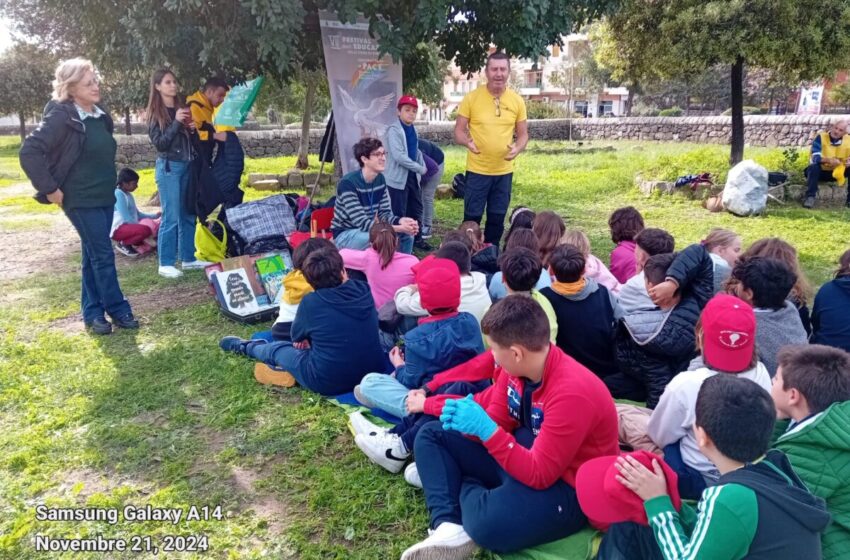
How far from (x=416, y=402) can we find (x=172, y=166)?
428 cm

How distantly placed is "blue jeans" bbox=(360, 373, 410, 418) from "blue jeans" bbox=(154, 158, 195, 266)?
141 inches

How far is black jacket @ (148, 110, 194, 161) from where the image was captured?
18.3ft

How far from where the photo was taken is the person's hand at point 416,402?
8.95ft

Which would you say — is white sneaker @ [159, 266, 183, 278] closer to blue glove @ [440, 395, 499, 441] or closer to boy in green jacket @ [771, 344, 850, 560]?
blue glove @ [440, 395, 499, 441]

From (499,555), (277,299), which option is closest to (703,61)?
(277,299)

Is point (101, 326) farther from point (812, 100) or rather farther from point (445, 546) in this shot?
point (812, 100)

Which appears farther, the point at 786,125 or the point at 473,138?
the point at 786,125

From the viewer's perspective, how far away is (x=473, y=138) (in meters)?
5.82

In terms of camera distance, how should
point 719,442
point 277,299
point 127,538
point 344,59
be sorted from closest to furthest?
1. point 719,442
2. point 127,538
3. point 277,299
4. point 344,59

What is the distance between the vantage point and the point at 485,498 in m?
2.28

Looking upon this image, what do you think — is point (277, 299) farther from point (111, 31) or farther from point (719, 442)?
point (719, 442)

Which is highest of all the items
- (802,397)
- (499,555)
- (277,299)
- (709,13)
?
(709,13)

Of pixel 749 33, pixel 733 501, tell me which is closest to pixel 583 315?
pixel 733 501

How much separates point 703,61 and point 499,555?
967 centimetres
